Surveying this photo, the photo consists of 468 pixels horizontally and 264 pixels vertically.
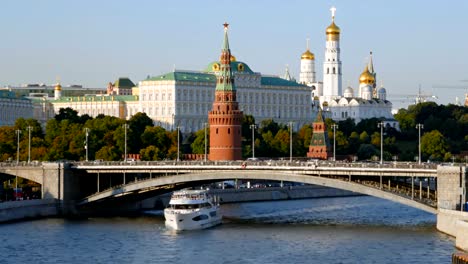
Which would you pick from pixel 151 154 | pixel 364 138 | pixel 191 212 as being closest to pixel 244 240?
pixel 191 212

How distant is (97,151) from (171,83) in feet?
182

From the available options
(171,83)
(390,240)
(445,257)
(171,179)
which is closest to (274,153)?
(171,83)

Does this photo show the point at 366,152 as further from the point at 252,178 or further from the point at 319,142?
the point at 252,178

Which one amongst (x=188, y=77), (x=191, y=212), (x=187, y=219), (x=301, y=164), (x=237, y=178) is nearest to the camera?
(x=187, y=219)

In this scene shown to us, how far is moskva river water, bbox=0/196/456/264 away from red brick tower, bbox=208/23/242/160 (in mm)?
32564

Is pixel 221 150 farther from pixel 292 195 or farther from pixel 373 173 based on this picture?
pixel 373 173

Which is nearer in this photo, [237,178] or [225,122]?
[237,178]

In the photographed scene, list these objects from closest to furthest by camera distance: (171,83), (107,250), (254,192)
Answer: (107,250) < (254,192) < (171,83)

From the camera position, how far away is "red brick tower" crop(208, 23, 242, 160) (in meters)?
139

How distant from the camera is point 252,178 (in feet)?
314

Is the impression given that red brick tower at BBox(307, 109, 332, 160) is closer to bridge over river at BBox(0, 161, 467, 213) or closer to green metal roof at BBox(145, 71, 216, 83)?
green metal roof at BBox(145, 71, 216, 83)

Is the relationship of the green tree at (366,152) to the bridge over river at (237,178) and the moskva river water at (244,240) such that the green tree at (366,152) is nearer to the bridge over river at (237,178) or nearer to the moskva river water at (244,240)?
the bridge over river at (237,178)

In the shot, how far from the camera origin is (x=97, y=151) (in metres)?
140

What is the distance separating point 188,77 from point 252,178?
337ft
